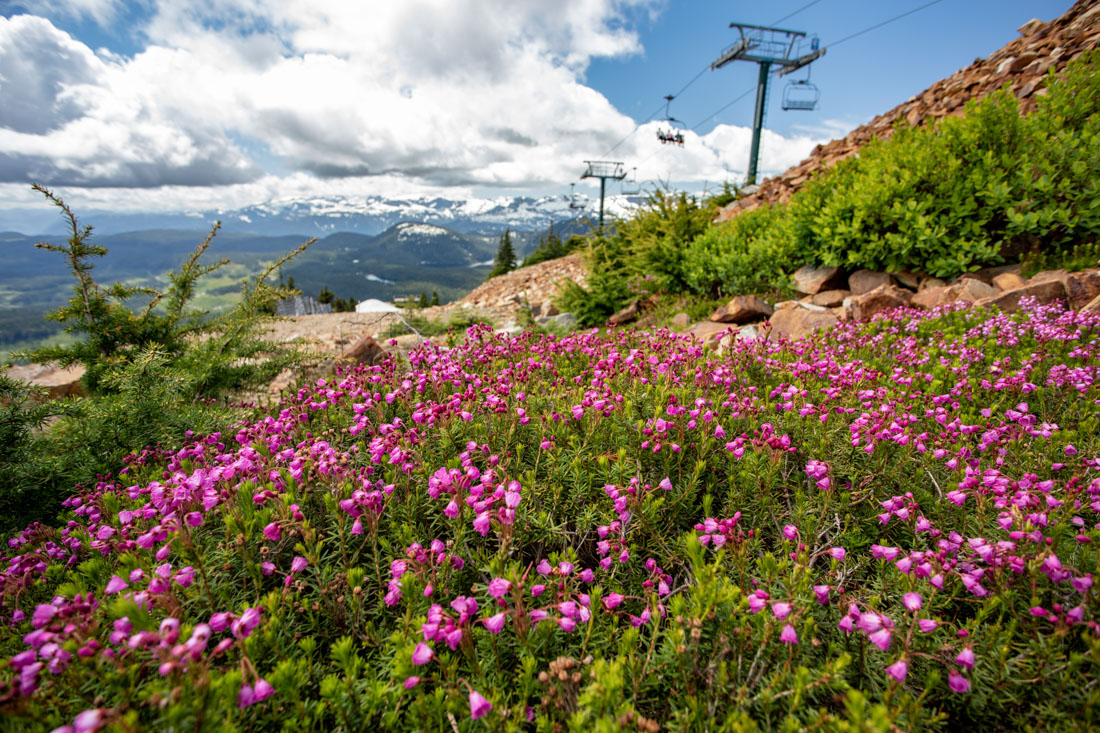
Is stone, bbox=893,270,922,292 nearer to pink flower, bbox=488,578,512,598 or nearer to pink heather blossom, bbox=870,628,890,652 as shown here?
pink heather blossom, bbox=870,628,890,652

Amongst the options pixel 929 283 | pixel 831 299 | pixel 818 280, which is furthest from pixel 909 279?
pixel 818 280

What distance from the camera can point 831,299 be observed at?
8.13 meters

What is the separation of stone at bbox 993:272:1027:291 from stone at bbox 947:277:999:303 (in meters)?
0.15

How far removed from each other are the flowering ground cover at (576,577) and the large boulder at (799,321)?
122 inches

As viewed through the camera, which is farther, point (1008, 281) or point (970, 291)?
point (1008, 281)

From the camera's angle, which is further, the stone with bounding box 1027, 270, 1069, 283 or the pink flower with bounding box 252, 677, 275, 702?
the stone with bounding box 1027, 270, 1069, 283

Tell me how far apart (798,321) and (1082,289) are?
315 cm

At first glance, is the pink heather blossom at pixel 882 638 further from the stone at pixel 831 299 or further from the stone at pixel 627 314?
the stone at pixel 627 314

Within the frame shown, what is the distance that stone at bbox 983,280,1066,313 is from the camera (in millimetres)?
5770

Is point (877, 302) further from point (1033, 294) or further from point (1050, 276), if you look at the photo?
point (1050, 276)

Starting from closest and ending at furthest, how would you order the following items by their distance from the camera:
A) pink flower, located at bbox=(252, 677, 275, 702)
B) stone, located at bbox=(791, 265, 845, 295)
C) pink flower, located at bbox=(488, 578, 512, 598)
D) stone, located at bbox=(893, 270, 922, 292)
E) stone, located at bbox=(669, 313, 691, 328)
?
pink flower, located at bbox=(252, 677, 275, 702), pink flower, located at bbox=(488, 578, 512, 598), stone, located at bbox=(893, 270, 922, 292), stone, located at bbox=(791, 265, 845, 295), stone, located at bbox=(669, 313, 691, 328)

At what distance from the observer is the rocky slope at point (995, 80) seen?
10.4 metres

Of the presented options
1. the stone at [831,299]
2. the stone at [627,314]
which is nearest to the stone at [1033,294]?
the stone at [831,299]

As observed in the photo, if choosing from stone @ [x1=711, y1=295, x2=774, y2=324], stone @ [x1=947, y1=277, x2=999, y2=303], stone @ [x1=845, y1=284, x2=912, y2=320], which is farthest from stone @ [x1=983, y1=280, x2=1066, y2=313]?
stone @ [x1=711, y1=295, x2=774, y2=324]
